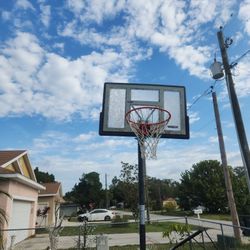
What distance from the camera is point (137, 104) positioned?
30.5ft

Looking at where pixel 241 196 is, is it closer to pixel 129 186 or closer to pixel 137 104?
pixel 129 186

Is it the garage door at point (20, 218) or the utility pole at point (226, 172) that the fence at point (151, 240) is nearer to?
the garage door at point (20, 218)

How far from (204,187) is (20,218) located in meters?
35.9

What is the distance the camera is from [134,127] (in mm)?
8961

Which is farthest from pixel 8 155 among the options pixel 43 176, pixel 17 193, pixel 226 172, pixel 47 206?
pixel 43 176

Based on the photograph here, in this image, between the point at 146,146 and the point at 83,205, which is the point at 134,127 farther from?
the point at 83,205

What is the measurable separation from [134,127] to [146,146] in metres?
0.63

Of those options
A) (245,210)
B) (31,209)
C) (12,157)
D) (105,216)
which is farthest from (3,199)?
(245,210)

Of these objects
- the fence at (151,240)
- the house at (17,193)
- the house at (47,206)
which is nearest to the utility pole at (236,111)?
the fence at (151,240)

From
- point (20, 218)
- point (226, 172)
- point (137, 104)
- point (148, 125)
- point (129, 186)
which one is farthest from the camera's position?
point (129, 186)

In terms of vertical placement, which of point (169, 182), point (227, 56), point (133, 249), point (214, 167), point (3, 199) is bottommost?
point (133, 249)

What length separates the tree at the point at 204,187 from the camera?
4825 centimetres

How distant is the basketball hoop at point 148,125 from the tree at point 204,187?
1644 inches

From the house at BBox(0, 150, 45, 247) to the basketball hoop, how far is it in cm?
784
